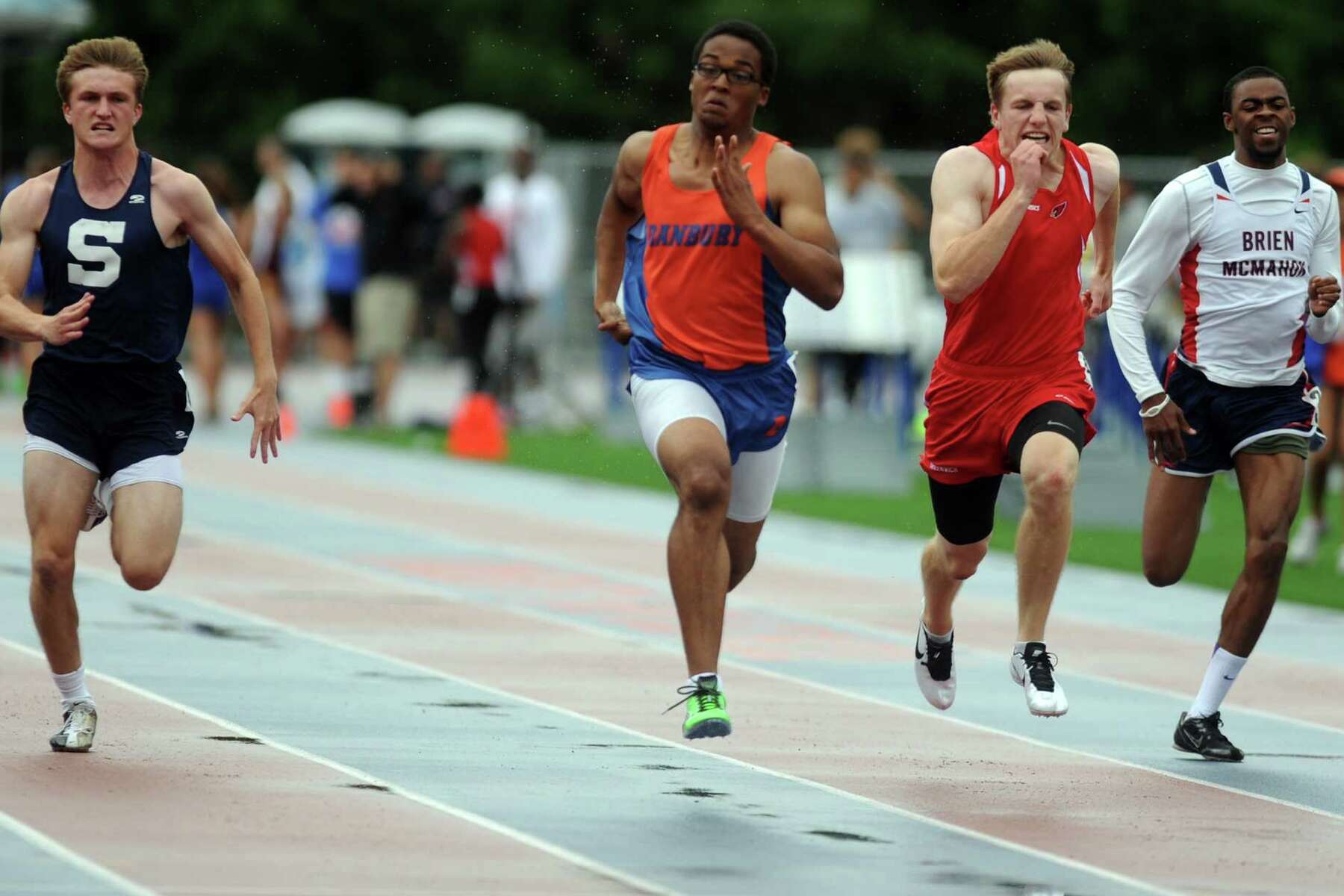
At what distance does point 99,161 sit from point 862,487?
1101 centimetres

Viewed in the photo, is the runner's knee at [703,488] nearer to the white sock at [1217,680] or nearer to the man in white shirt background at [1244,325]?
the man in white shirt background at [1244,325]

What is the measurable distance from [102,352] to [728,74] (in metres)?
2.12

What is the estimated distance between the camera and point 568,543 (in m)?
15.0

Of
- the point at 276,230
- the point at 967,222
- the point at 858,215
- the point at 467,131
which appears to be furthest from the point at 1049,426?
the point at 467,131

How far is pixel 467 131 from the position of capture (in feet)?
122

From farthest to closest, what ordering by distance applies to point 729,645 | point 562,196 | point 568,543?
point 562,196, point 568,543, point 729,645

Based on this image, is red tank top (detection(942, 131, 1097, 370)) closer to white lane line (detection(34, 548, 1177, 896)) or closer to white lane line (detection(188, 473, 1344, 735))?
white lane line (detection(34, 548, 1177, 896))

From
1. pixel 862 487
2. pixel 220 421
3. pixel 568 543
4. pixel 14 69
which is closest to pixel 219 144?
pixel 14 69

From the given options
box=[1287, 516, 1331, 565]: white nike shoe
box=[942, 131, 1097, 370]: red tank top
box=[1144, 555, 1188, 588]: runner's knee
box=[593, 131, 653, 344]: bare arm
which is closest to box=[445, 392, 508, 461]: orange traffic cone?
box=[1287, 516, 1331, 565]: white nike shoe

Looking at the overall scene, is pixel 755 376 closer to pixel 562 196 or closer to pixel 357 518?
pixel 357 518

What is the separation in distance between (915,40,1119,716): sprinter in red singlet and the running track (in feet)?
2.45

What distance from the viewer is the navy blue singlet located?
7926mm

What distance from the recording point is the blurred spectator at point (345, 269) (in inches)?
896

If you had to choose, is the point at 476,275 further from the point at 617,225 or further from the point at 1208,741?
the point at 1208,741
